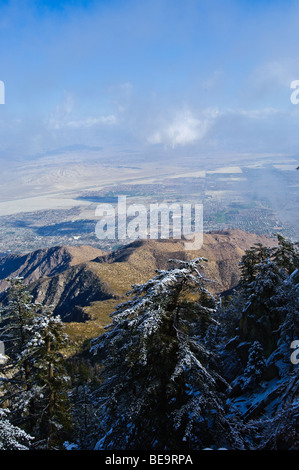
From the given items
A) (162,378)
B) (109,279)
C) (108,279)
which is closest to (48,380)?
(162,378)

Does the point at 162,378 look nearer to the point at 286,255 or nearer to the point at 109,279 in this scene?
the point at 286,255

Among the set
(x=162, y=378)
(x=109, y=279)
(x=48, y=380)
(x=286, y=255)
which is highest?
(x=286, y=255)

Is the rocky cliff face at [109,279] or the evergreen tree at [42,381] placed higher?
the evergreen tree at [42,381]

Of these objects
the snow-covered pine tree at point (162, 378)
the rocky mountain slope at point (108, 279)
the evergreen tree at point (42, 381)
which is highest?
the snow-covered pine tree at point (162, 378)

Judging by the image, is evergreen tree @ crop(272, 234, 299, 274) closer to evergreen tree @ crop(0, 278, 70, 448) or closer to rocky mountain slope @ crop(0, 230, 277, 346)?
evergreen tree @ crop(0, 278, 70, 448)

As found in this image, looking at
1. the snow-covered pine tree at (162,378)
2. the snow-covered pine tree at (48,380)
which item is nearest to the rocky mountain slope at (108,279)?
the snow-covered pine tree at (48,380)

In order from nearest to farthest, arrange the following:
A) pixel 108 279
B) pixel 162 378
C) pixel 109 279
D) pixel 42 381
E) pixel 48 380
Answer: pixel 162 378 < pixel 48 380 < pixel 42 381 < pixel 108 279 < pixel 109 279

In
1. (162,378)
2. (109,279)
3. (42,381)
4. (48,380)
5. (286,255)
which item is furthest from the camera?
(109,279)

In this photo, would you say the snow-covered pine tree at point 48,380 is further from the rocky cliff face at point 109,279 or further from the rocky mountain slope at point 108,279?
the rocky cliff face at point 109,279
